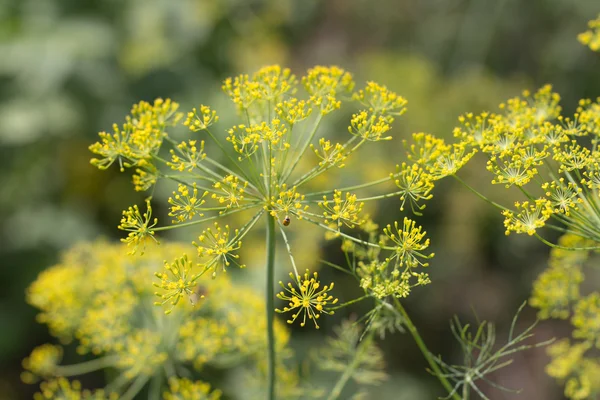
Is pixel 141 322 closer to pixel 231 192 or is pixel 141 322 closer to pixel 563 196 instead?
pixel 231 192

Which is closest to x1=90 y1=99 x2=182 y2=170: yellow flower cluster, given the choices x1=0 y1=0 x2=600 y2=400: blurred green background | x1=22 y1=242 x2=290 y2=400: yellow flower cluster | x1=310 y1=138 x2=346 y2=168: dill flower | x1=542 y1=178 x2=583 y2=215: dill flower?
x1=310 y1=138 x2=346 y2=168: dill flower

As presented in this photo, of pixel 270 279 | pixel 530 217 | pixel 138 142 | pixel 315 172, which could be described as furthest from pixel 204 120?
pixel 530 217

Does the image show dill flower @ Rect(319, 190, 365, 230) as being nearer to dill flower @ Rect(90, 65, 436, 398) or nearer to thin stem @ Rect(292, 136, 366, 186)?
dill flower @ Rect(90, 65, 436, 398)

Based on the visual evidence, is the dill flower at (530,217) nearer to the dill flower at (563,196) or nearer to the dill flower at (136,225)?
the dill flower at (563,196)

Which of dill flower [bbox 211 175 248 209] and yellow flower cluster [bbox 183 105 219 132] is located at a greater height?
yellow flower cluster [bbox 183 105 219 132]

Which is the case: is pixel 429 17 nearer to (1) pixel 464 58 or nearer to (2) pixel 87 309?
(1) pixel 464 58

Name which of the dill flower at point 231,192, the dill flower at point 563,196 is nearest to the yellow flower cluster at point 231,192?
the dill flower at point 231,192
